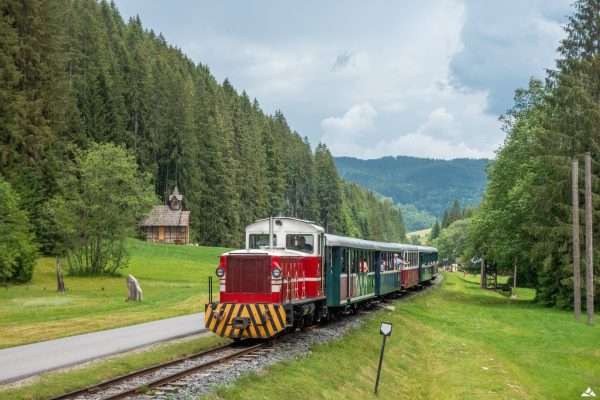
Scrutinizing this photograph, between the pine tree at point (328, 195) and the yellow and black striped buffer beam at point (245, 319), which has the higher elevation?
the pine tree at point (328, 195)

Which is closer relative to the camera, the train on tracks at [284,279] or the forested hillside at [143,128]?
the train on tracks at [284,279]

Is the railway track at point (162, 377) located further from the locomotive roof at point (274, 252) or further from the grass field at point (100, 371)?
the locomotive roof at point (274, 252)

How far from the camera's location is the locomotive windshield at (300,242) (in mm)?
23830

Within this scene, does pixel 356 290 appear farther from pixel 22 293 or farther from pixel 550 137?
pixel 22 293

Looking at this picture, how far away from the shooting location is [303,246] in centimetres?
2405

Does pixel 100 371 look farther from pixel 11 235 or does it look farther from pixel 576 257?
pixel 11 235

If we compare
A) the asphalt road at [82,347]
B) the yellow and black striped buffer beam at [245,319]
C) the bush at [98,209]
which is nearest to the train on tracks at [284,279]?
the yellow and black striped buffer beam at [245,319]

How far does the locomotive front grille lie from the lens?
20.8m

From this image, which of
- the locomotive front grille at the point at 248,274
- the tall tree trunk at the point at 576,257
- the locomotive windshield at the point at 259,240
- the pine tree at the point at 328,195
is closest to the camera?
the locomotive front grille at the point at 248,274

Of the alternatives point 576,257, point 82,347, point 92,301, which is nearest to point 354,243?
point 82,347

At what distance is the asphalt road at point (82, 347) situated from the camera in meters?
17.4

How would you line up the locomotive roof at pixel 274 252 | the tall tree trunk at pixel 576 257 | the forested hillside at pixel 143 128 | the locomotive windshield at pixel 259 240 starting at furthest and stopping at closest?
the forested hillside at pixel 143 128 < the tall tree trunk at pixel 576 257 < the locomotive windshield at pixel 259 240 < the locomotive roof at pixel 274 252

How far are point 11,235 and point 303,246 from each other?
27240mm

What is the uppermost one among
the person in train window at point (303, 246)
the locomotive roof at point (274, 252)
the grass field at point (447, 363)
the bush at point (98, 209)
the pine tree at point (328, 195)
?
the pine tree at point (328, 195)
